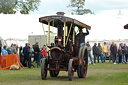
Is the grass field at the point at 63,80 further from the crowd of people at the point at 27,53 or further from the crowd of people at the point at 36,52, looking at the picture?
the crowd of people at the point at 27,53

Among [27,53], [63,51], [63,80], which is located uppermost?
[63,51]

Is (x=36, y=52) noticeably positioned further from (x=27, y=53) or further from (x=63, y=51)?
(x=63, y=51)

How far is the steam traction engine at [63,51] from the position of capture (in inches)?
594

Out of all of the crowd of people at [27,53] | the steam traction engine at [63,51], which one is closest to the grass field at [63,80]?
the steam traction engine at [63,51]

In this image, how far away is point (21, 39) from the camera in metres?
35.7

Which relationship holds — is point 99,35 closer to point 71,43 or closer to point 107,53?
point 107,53

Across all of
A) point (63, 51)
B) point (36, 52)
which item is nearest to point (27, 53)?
point (36, 52)

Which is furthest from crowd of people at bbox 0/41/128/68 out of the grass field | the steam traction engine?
the steam traction engine

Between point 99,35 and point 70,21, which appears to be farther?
point 99,35

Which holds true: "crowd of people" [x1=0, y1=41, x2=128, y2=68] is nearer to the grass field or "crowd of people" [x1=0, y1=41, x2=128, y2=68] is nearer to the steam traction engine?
the grass field

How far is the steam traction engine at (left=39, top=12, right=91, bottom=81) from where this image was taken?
15078mm

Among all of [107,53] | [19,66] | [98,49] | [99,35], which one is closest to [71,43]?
[19,66]

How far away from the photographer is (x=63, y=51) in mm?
15156

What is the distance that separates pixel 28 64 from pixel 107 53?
1155 centimetres
